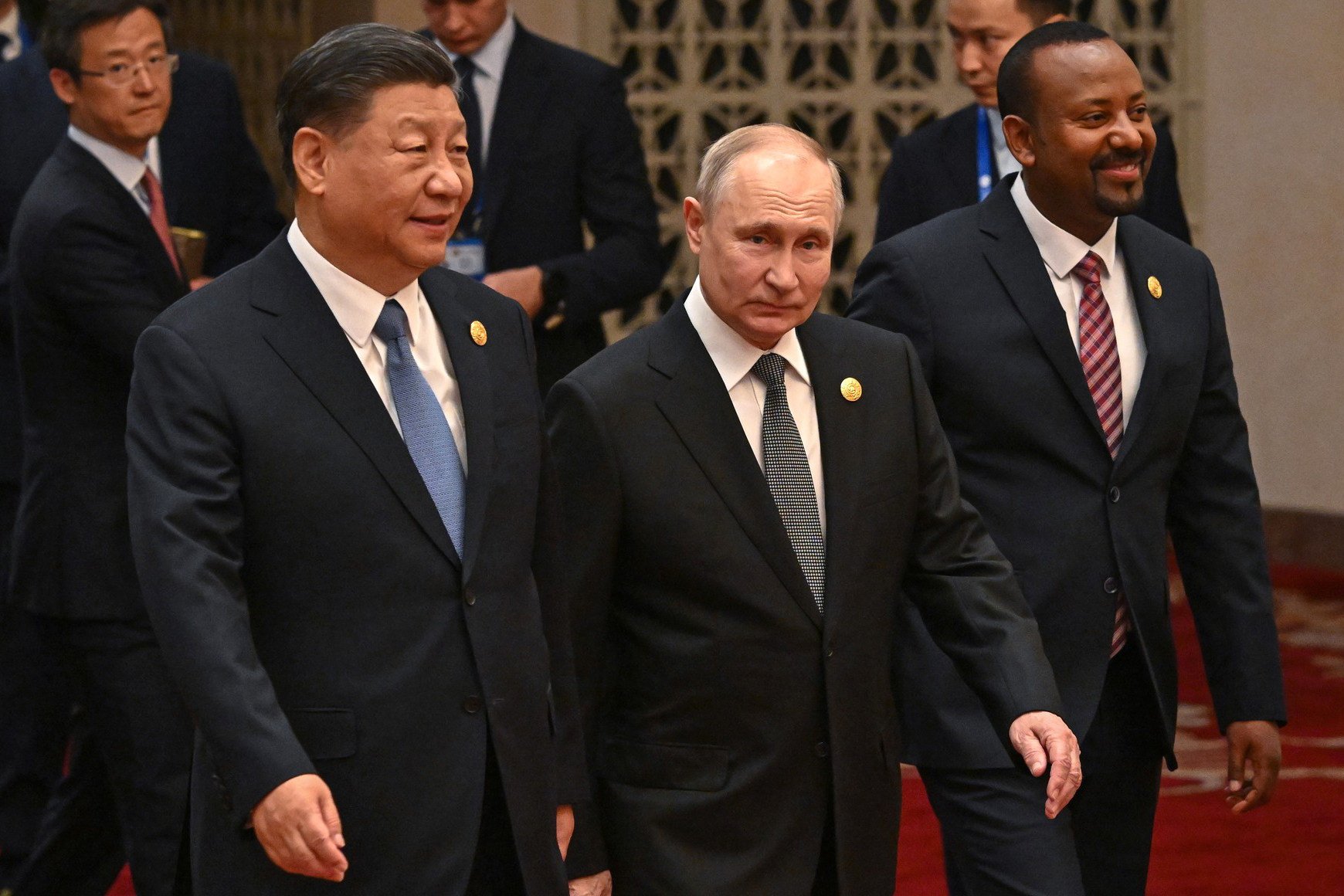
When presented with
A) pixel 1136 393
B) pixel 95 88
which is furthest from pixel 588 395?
pixel 95 88

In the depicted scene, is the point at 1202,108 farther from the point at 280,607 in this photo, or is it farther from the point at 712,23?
the point at 280,607

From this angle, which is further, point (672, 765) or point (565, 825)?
point (672, 765)

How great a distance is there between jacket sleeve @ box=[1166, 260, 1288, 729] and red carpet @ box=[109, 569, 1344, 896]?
1.40 m

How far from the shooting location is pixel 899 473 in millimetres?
2928

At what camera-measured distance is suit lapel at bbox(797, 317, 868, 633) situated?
2836mm

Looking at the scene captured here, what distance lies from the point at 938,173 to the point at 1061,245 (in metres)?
1.21

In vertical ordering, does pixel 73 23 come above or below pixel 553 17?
above

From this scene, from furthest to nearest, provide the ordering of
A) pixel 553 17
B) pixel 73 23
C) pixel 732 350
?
pixel 553 17 < pixel 73 23 < pixel 732 350

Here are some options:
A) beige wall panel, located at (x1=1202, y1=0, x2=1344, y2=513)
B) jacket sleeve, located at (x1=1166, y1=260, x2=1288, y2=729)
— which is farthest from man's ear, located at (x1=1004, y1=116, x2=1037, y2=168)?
beige wall panel, located at (x1=1202, y1=0, x2=1344, y2=513)

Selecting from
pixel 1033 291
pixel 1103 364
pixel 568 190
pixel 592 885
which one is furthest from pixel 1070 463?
pixel 568 190

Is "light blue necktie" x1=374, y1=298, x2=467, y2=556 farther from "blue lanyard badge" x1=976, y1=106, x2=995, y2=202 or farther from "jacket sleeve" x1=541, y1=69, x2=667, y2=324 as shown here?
"blue lanyard badge" x1=976, y1=106, x2=995, y2=202

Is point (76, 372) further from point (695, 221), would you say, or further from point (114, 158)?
point (695, 221)

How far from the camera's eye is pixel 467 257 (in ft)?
14.9

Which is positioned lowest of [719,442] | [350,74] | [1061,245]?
[719,442]
